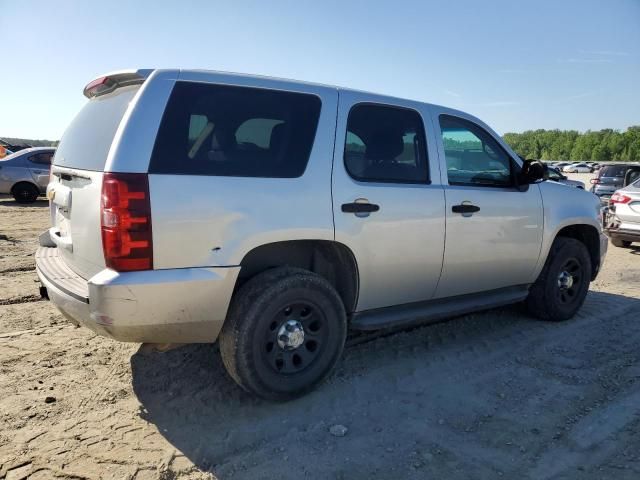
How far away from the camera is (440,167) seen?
3916 mm

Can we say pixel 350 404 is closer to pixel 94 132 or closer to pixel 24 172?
pixel 94 132

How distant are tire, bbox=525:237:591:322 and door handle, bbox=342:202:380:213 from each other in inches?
94.2

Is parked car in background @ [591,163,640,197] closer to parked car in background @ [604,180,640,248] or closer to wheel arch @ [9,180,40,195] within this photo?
parked car in background @ [604,180,640,248]

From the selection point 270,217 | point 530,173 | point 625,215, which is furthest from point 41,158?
point 625,215

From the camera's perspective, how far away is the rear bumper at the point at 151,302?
103 inches

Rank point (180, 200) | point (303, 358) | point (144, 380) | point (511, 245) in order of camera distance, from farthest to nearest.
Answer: point (511, 245) < point (144, 380) < point (303, 358) < point (180, 200)

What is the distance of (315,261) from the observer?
3555mm

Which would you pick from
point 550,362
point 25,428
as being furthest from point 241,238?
point 550,362

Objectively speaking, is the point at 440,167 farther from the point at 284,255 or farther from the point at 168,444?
the point at 168,444

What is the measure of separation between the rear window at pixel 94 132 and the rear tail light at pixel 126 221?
0.23 metres

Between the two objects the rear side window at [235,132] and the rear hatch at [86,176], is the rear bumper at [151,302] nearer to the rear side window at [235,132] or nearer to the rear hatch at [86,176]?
the rear hatch at [86,176]

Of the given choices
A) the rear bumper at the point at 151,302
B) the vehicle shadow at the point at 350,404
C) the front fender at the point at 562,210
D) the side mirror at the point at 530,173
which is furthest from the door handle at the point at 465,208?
the rear bumper at the point at 151,302

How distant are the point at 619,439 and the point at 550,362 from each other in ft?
3.76

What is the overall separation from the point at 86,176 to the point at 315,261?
1581 millimetres
